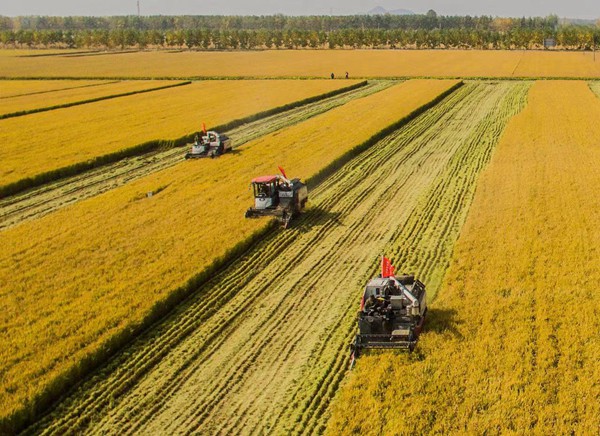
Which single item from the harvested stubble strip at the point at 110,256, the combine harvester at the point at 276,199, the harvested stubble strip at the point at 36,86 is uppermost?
the harvested stubble strip at the point at 36,86

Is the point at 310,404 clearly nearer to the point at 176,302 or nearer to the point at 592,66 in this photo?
the point at 176,302

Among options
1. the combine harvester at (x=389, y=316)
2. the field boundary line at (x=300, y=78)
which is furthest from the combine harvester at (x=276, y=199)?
the field boundary line at (x=300, y=78)

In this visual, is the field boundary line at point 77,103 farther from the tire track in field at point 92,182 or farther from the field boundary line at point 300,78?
the tire track in field at point 92,182

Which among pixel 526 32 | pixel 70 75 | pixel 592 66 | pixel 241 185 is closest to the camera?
pixel 241 185

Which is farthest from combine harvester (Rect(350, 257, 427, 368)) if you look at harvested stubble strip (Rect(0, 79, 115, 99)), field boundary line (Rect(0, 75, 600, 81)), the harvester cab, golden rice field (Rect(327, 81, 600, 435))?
field boundary line (Rect(0, 75, 600, 81))

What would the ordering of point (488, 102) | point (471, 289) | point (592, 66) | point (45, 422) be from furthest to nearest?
point (592, 66) < point (488, 102) < point (471, 289) < point (45, 422)

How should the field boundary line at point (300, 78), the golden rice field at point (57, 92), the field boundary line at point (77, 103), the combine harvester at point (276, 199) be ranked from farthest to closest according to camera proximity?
the field boundary line at point (300, 78), the golden rice field at point (57, 92), the field boundary line at point (77, 103), the combine harvester at point (276, 199)

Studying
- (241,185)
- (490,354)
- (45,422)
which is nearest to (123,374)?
(45,422)

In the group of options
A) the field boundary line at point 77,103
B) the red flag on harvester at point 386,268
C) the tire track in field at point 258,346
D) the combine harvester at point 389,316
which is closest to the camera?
the tire track in field at point 258,346
